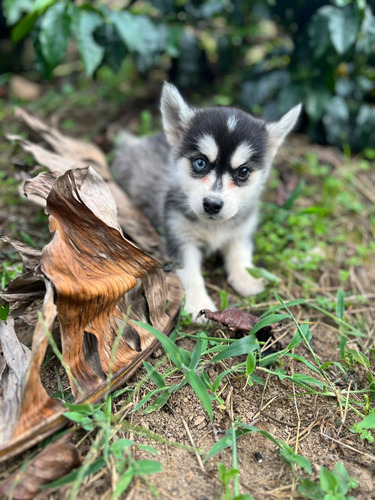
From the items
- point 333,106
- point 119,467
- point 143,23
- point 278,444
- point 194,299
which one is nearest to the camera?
point 119,467

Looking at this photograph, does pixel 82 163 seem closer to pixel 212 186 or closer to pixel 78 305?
pixel 212 186

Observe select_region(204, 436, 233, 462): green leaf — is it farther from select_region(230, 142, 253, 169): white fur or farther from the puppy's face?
select_region(230, 142, 253, 169): white fur

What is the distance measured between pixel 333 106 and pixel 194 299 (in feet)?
10.1

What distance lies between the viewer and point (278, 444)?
2.16m

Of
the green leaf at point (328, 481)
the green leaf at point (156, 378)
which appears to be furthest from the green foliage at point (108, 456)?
the green leaf at point (328, 481)

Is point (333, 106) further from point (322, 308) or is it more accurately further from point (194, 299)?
point (194, 299)

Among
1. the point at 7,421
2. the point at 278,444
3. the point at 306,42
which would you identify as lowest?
the point at 278,444

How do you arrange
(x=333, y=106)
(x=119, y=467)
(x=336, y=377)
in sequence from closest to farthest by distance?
(x=119, y=467) < (x=336, y=377) < (x=333, y=106)

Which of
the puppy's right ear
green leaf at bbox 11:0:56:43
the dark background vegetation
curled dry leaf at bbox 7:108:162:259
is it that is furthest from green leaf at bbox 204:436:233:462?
green leaf at bbox 11:0:56:43

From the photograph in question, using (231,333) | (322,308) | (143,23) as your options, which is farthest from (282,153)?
(231,333)

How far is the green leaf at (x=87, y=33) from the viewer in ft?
12.9

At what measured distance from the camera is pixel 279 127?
354 centimetres

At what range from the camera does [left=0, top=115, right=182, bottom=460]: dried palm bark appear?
6.68 feet

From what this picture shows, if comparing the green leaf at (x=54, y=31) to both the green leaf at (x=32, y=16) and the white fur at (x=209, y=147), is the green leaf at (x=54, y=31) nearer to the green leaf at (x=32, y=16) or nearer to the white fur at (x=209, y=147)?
the green leaf at (x=32, y=16)
